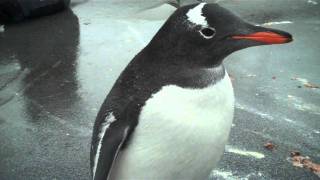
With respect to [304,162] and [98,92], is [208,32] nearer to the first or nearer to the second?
[304,162]

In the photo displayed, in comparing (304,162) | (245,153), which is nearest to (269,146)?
(245,153)

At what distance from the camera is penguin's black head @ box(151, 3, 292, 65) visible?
2.10m

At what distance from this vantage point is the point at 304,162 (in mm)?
3854

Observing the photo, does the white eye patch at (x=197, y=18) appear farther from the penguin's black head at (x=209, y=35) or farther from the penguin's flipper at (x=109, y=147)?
the penguin's flipper at (x=109, y=147)

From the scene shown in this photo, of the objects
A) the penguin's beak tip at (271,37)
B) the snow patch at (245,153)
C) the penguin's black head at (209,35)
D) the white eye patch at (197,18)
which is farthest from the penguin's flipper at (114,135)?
the snow patch at (245,153)

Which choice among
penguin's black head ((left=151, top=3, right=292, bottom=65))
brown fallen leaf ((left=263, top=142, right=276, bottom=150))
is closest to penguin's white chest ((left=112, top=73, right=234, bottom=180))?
penguin's black head ((left=151, top=3, right=292, bottom=65))

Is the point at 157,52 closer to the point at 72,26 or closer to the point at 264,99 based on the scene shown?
the point at 264,99

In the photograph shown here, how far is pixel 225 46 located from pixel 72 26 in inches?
244

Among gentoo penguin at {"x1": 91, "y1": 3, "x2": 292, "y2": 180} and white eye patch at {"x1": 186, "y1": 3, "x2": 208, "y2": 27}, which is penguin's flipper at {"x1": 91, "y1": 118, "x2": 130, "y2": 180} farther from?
white eye patch at {"x1": 186, "y1": 3, "x2": 208, "y2": 27}

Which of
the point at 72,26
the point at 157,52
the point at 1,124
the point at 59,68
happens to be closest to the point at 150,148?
the point at 157,52

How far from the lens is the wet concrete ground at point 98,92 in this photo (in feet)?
13.0

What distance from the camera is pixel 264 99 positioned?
196 inches

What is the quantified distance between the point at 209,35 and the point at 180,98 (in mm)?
282

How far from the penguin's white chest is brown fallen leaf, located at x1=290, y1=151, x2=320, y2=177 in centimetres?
170
